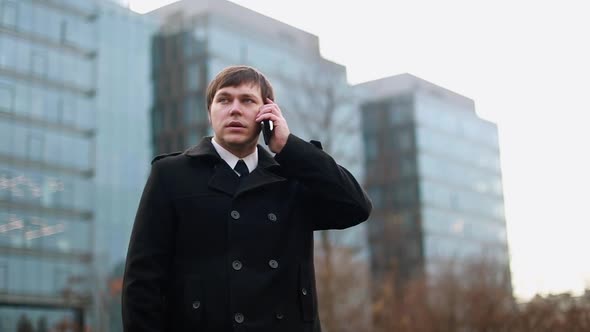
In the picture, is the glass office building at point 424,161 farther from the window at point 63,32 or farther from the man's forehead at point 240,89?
the man's forehead at point 240,89

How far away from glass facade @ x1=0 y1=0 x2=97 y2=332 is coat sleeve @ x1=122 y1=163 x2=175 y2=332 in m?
28.7

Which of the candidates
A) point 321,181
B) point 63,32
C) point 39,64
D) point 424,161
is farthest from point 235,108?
point 424,161

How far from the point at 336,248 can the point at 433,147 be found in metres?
37.1

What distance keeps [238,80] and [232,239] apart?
1.68 feet

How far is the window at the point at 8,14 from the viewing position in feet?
106

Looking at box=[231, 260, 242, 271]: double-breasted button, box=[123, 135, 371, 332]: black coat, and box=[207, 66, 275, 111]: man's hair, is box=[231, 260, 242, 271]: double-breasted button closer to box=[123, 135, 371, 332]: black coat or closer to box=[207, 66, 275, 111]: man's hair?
box=[123, 135, 371, 332]: black coat

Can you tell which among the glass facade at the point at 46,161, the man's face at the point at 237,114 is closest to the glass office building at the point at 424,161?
the glass facade at the point at 46,161

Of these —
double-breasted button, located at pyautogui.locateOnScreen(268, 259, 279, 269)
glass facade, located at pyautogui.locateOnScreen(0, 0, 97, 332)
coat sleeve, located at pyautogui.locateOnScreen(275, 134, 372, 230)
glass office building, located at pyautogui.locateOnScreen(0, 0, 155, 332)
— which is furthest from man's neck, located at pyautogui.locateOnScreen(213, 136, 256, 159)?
glass facade, located at pyautogui.locateOnScreen(0, 0, 97, 332)

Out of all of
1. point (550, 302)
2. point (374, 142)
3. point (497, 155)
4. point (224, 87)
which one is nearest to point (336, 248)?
point (550, 302)

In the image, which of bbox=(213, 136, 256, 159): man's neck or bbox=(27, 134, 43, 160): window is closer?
bbox=(213, 136, 256, 159): man's neck

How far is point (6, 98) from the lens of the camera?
105ft

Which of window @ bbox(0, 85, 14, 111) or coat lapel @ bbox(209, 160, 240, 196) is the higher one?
window @ bbox(0, 85, 14, 111)

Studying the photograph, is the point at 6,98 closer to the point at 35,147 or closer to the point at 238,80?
the point at 35,147

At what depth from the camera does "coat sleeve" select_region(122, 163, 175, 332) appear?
2.56 m
